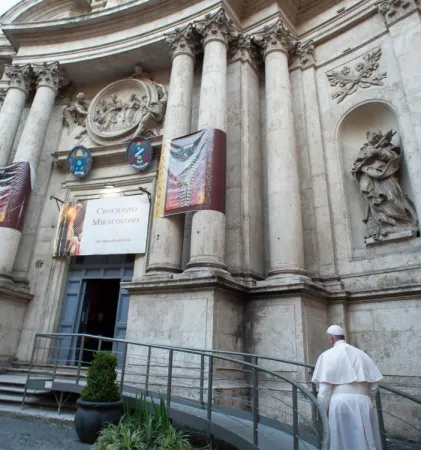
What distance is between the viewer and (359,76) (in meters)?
10.5

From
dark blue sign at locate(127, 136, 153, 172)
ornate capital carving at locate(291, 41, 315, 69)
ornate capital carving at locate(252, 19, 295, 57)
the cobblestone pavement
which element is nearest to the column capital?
ornate capital carving at locate(291, 41, 315, 69)

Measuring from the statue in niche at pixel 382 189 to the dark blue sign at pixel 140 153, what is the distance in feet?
19.6

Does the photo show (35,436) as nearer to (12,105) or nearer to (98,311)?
(98,311)

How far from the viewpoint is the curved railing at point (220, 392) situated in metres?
4.46

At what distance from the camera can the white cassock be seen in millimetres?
3809

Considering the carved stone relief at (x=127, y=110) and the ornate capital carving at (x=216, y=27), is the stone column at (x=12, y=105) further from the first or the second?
the ornate capital carving at (x=216, y=27)

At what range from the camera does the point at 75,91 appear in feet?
49.2

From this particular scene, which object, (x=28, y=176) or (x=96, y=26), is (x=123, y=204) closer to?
(x=28, y=176)

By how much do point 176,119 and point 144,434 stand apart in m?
8.12

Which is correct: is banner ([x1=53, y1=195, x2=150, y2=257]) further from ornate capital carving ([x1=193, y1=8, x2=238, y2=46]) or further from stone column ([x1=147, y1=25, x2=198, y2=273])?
ornate capital carving ([x1=193, y1=8, x2=238, y2=46])

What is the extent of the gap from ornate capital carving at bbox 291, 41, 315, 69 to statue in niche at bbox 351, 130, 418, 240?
3687 mm

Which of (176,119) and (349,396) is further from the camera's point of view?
(176,119)

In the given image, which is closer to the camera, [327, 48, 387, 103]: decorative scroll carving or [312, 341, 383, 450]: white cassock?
[312, 341, 383, 450]: white cassock

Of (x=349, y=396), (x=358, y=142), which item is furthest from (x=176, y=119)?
(x=349, y=396)
